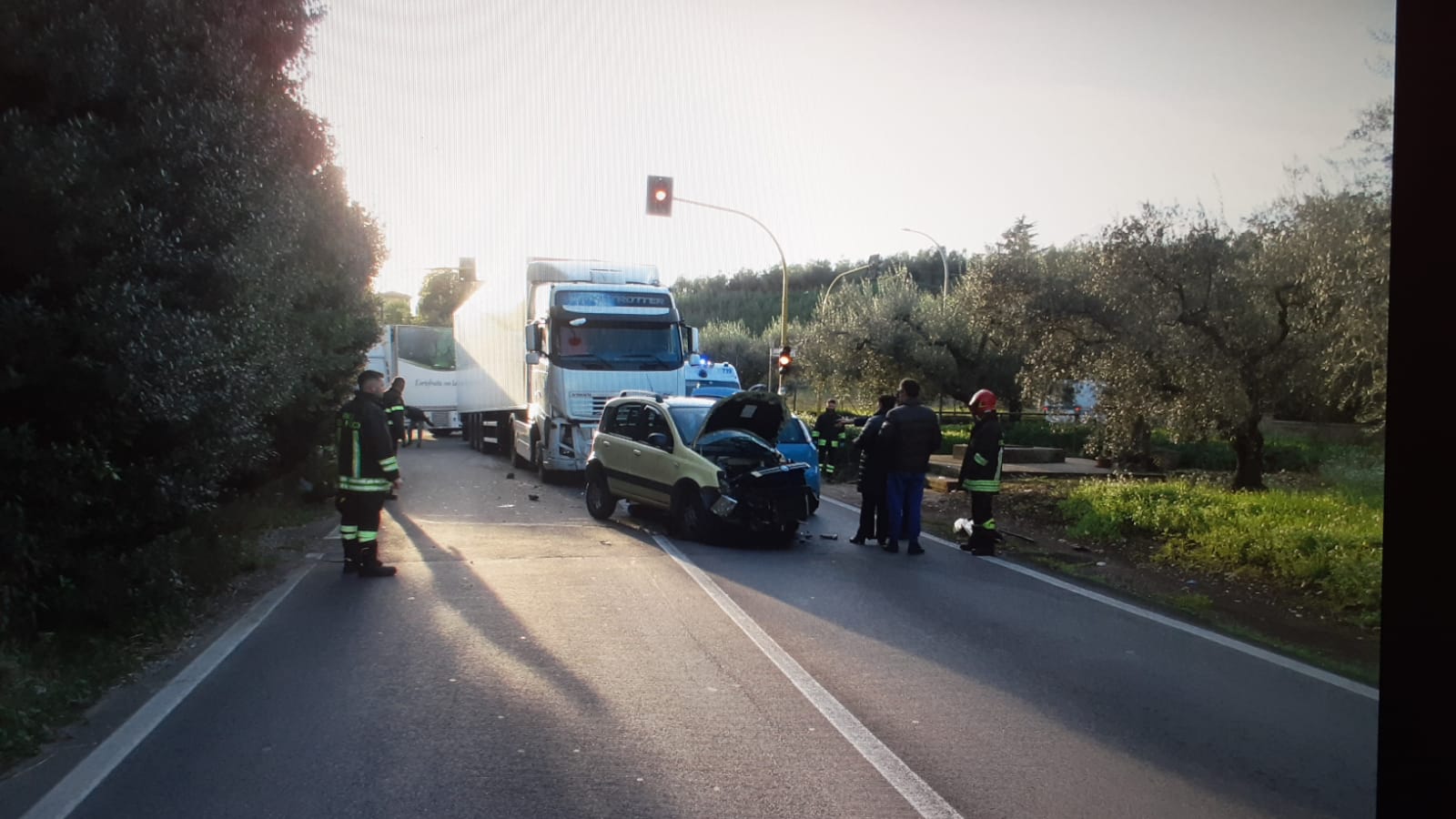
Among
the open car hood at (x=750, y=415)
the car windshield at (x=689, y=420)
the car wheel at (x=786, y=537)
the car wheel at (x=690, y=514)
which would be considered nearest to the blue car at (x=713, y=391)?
the car windshield at (x=689, y=420)

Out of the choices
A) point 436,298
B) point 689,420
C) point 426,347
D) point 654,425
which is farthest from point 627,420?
point 436,298

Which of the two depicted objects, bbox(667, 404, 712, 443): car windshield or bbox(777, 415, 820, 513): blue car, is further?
bbox(777, 415, 820, 513): blue car

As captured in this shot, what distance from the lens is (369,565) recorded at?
10.6m

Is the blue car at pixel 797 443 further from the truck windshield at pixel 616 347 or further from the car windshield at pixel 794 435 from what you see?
the truck windshield at pixel 616 347

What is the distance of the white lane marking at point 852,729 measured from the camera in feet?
15.6

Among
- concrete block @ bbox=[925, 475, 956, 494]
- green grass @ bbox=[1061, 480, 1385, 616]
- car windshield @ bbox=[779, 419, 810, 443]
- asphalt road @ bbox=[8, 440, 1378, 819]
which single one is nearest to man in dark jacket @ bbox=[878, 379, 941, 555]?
asphalt road @ bbox=[8, 440, 1378, 819]

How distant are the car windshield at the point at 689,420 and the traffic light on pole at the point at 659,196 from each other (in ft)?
29.1

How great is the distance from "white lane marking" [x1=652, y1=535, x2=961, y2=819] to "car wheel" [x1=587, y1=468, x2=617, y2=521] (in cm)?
598

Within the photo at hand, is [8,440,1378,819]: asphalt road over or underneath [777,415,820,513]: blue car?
underneath

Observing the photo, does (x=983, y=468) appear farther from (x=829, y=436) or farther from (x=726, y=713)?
(x=829, y=436)

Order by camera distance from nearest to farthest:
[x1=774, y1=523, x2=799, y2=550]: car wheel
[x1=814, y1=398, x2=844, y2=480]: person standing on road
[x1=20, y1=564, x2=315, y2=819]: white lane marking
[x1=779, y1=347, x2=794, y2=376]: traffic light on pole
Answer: [x1=20, y1=564, x2=315, y2=819]: white lane marking, [x1=774, y1=523, x2=799, y2=550]: car wheel, [x1=814, y1=398, x2=844, y2=480]: person standing on road, [x1=779, y1=347, x2=794, y2=376]: traffic light on pole

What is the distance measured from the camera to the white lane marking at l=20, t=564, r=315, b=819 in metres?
4.71

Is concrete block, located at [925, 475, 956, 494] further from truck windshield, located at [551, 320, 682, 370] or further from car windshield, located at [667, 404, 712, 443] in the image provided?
car windshield, located at [667, 404, 712, 443]

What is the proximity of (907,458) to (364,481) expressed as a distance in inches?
230
